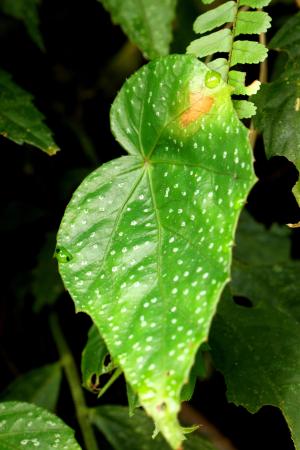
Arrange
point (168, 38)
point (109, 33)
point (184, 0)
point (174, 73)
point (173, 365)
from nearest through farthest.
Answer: point (173, 365), point (174, 73), point (168, 38), point (184, 0), point (109, 33)

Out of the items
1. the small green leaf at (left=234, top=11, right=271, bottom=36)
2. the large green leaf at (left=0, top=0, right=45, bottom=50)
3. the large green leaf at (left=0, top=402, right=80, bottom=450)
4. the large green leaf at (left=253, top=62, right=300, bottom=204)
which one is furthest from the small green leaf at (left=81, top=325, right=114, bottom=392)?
the large green leaf at (left=0, top=0, right=45, bottom=50)

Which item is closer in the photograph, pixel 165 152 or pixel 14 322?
pixel 165 152

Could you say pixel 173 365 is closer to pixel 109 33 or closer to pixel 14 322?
pixel 14 322

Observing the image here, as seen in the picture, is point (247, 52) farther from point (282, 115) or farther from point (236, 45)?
point (282, 115)

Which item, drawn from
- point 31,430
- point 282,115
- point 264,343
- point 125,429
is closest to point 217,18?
point 282,115

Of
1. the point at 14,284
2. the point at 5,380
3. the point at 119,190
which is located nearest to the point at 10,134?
the point at 119,190

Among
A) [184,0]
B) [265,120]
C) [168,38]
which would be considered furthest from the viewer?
[184,0]
